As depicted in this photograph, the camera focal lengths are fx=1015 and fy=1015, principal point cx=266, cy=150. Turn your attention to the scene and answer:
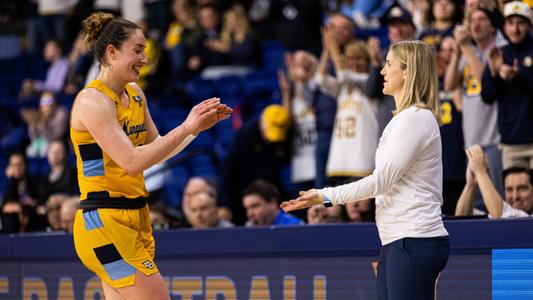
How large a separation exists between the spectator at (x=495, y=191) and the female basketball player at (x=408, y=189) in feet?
6.17

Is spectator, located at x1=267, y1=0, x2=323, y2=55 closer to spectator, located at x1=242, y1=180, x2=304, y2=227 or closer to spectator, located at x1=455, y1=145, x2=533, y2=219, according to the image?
spectator, located at x1=242, y1=180, x2=304, y2=227

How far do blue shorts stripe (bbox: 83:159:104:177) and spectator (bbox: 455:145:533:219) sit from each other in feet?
8.76

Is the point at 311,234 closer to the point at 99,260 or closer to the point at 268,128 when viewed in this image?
the point at 99,260

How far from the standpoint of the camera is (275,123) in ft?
34.6

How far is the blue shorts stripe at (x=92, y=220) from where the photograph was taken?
5359 millimetres

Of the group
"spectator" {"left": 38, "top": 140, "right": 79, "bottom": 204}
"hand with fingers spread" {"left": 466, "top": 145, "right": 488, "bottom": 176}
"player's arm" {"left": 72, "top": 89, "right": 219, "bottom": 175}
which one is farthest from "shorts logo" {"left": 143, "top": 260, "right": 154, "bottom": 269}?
"spectator" {"left": 38, "top": 140, "right": 79, "bottom": 204}

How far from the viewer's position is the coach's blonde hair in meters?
4.98

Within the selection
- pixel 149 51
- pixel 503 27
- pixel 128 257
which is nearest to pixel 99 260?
pixel 128 257

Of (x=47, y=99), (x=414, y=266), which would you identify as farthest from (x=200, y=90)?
(x=414, y=266)

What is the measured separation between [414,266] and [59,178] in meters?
7.14

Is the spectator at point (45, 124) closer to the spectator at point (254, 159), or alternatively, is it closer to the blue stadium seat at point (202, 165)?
the blue stadium seat at point (202, 165)

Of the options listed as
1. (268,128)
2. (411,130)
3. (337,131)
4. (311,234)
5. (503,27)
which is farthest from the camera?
(268,128)

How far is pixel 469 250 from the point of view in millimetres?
6246

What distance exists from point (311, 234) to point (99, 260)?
1865 millimetres
